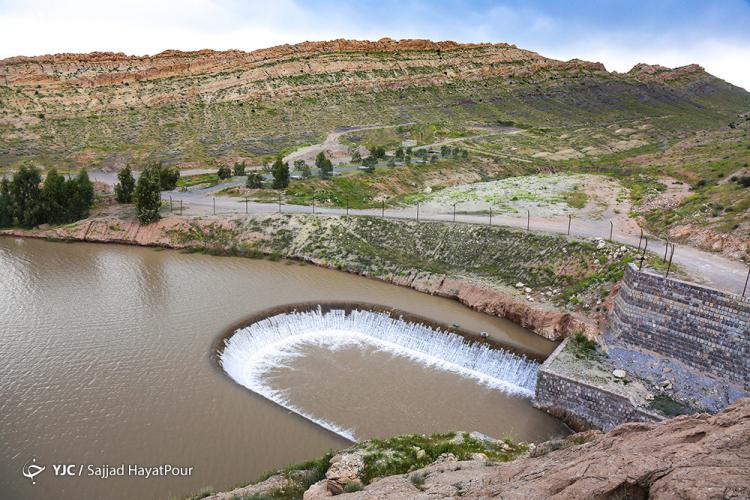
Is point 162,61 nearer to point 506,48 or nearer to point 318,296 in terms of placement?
point 506,48

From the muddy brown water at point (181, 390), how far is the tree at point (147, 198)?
974cm

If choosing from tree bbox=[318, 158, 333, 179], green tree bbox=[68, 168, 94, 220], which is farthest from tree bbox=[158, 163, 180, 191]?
tree bbox=[318, 158, 333, 179]

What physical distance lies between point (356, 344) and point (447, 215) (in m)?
18.4

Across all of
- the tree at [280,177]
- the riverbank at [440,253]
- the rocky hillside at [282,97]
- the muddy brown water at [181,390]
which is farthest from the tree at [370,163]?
the muddy brown water at [181,390]

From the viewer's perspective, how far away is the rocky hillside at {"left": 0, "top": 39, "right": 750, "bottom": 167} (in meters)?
78.9

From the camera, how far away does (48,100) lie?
8819 cm

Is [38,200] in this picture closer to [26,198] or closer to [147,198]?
[26,198]

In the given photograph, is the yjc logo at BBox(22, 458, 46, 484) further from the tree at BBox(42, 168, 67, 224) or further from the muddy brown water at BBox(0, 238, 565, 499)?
the tree at BBox(42, 168, 67, 224)

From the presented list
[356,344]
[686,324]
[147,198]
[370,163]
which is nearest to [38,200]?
[147,198]

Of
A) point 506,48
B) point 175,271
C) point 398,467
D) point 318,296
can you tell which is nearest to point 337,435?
point 398,467

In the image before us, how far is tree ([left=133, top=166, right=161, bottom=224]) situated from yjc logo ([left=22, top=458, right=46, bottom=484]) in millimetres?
28132

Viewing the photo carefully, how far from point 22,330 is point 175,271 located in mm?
11121

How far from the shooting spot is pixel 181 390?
2155 cm

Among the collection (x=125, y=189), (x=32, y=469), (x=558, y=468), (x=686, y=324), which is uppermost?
(x=558, y=468)
